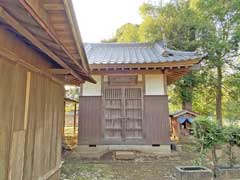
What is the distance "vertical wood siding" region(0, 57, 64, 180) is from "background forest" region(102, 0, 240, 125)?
8.31m

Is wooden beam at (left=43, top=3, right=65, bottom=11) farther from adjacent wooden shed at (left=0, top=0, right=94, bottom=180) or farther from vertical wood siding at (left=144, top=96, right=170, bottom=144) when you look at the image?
vertical wood siding at (left=144, top=96, right=170, bottom=144)

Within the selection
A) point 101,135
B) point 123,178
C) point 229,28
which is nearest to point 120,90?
point 101,135

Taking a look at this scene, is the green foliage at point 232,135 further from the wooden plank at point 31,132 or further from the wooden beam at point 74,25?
the wooden plank at point 31,132

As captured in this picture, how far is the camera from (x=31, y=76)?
2670mm

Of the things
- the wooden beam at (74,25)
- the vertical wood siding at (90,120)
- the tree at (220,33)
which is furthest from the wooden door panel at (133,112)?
the tree at (220,33)

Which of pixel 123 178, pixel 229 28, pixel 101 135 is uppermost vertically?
pixel 229 28

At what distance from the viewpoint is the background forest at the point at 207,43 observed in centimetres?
1054

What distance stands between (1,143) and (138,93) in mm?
5192

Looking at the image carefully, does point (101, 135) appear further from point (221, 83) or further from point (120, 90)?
point (221, 83)

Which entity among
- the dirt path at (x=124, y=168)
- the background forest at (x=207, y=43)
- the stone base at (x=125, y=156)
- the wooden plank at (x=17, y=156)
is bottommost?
the dirt path at (x=124, y=168)

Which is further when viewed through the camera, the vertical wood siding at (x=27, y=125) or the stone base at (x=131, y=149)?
the stone base at (x=131, y=149)

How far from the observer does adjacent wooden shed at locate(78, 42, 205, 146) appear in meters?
6.62

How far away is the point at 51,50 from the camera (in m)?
2.60

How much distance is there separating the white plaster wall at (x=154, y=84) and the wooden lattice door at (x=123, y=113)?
0.99 ft
